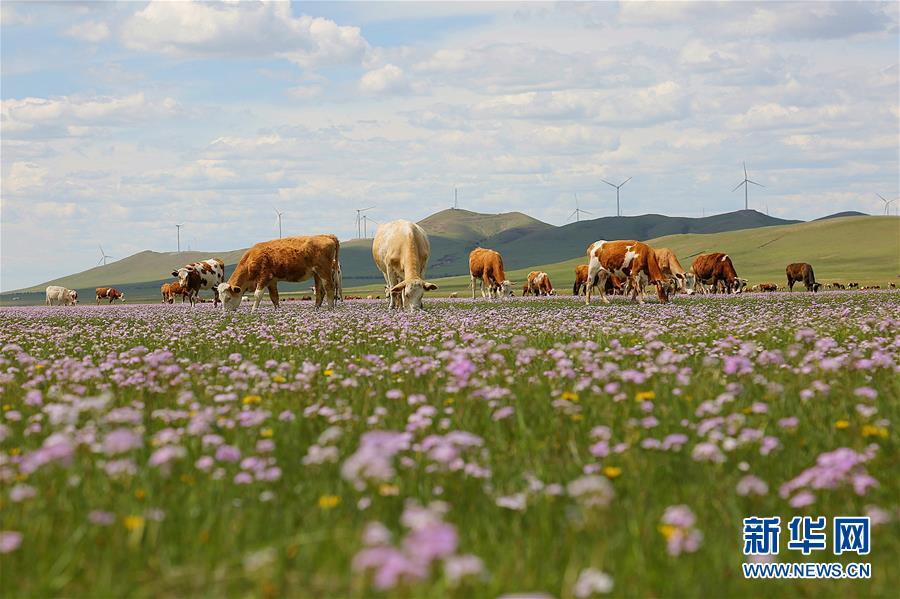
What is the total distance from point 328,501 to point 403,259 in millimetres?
25035

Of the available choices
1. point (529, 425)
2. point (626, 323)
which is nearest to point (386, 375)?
point (529, 425)

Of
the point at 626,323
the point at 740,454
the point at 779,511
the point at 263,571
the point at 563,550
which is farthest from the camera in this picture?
the point at 626,323

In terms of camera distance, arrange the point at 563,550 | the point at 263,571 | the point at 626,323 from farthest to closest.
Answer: the point at 626,323, the point at 563,550, the point at 263,571

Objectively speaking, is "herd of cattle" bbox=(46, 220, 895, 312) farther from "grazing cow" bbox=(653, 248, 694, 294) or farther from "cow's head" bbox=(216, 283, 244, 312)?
"grazing cow" bbox=(653, 248, 694, 294)

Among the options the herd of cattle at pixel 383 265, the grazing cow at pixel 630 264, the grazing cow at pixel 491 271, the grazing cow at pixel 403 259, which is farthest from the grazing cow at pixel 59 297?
the grazing cow at pixel 630 264

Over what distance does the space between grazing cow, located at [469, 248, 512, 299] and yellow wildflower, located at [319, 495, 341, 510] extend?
135 feet

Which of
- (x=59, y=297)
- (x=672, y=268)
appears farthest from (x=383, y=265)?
(x=59, y=297)

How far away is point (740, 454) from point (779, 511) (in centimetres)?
112

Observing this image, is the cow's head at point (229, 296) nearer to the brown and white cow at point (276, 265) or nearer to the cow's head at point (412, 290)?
the brown and white cow at point (276, 265)

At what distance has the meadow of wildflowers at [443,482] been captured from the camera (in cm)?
420

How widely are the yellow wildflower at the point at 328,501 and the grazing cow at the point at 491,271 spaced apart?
1617 inches

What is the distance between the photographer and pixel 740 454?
6.69m

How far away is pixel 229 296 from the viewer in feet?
103

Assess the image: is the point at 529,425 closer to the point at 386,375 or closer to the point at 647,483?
the point at 647,483
